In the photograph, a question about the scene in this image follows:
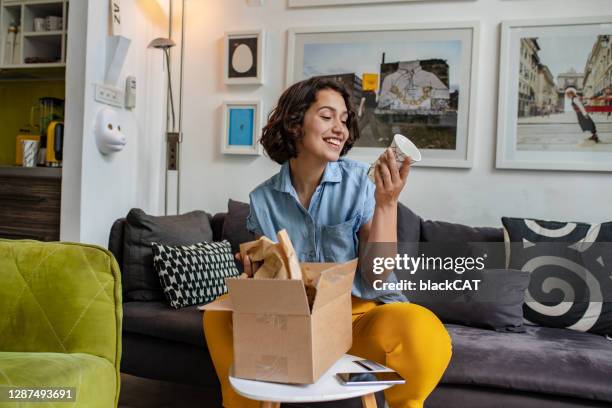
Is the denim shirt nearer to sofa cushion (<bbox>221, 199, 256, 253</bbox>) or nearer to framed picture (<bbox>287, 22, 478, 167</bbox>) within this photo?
sofa cushion (<bbox>221, 199, 256, 253</bbox>)

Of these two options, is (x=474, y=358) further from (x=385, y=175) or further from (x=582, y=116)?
(x=582, y=116)

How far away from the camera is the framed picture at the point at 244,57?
9.18 ft

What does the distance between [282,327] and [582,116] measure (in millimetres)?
1957

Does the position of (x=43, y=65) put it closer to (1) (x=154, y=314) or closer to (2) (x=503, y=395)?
(1) (x=154, y=314)

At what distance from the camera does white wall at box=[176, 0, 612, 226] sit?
2.44 m

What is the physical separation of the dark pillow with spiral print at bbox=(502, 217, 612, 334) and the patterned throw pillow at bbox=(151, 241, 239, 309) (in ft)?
4.01

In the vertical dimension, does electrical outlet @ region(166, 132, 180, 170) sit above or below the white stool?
above

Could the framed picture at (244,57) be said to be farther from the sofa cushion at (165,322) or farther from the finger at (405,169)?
the finger at (405,169)

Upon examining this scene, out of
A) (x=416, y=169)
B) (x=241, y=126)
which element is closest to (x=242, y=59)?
(x=241, y=126)

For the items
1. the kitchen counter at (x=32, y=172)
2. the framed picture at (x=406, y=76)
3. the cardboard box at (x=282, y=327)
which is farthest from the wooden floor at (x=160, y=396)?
the framed picture at (x=406, y=76)

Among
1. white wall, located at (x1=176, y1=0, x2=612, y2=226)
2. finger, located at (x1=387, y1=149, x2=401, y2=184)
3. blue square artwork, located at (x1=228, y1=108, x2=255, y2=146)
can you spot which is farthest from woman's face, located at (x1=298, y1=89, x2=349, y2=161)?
blue square artwork, located at (x1=228, y1=108, x2=255, y2=146)

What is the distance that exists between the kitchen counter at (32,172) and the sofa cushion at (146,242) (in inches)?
19.3

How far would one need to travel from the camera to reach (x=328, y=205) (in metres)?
1.60

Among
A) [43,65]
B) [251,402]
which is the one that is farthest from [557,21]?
Result: [43,65]
